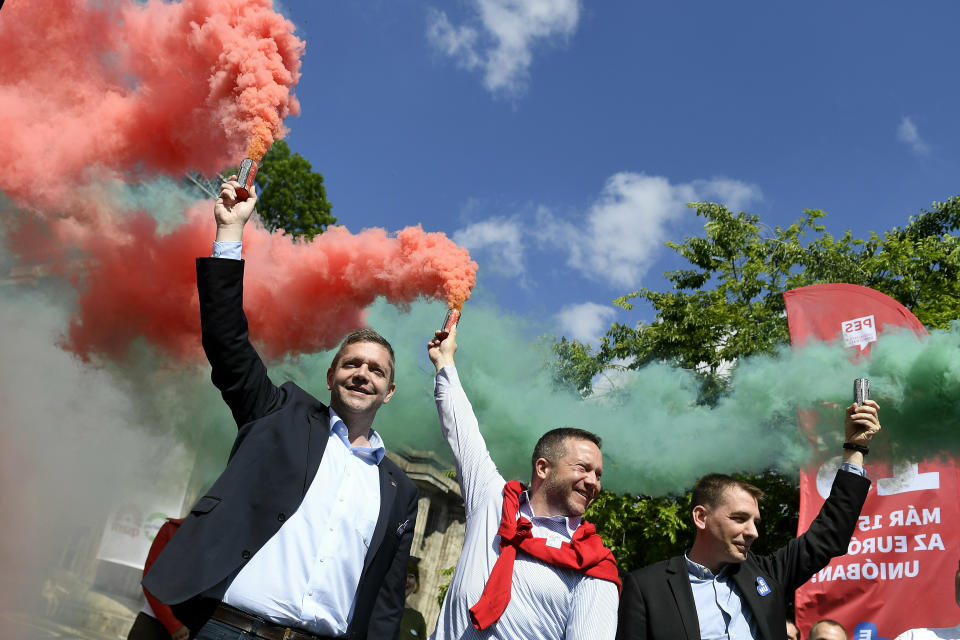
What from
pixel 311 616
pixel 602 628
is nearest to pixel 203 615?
pixel 311 616

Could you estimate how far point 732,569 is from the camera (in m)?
3.40

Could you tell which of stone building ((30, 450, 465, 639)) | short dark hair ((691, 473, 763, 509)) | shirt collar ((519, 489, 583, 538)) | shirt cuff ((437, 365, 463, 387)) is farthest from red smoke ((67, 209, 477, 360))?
stone building ((30, 450, 465, 639))

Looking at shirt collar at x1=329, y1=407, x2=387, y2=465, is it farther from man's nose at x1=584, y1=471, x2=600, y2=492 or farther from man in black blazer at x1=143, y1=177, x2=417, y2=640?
man's nose at x1=584, y1=471, x2=600, y2=492

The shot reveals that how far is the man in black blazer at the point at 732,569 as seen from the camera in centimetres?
317

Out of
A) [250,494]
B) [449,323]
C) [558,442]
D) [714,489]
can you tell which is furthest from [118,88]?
[714,489]

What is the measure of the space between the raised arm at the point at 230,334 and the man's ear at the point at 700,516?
2221 mm

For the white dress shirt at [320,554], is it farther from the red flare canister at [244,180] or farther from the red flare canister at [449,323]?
the red flare canister at [449,323]

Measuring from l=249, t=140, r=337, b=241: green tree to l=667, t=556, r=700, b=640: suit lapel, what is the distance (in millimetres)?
22829

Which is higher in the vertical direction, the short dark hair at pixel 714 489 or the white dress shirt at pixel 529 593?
the short dark hair at pixel 714 489

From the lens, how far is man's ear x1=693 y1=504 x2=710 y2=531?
11.5ft

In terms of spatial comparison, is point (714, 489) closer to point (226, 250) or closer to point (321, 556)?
point (321, 556)

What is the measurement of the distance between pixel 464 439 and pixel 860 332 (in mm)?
6200

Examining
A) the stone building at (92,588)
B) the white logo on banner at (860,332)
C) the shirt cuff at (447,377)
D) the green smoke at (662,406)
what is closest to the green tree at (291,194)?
the stone building at (92,588)

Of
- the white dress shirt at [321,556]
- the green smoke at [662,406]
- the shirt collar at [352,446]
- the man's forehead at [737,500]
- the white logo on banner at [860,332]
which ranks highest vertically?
the white logo on banner at [860,332]
